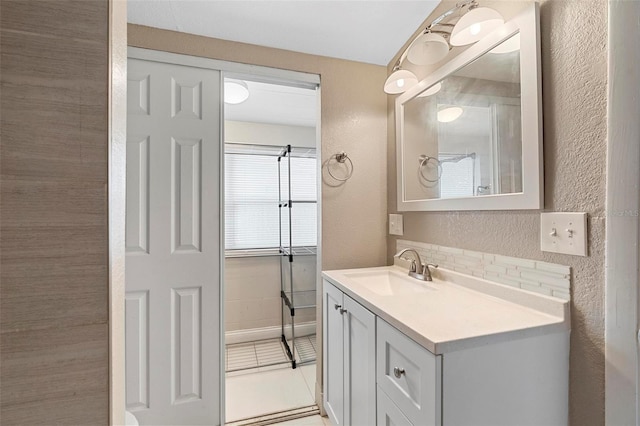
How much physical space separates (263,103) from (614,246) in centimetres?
222

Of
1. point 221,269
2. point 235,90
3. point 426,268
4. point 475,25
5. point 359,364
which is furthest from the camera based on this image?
point 235,90

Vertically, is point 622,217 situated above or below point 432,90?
below

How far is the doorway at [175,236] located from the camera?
147cm

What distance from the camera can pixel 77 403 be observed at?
40cm

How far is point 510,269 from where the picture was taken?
104 cm

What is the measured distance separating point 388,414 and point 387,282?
2.35 feet

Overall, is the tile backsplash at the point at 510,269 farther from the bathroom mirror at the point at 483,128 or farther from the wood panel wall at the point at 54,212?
the wood panel wall at the point at 54,212

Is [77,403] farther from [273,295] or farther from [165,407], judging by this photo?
[273,295]

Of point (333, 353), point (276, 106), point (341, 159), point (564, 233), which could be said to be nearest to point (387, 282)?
point (333, 353)

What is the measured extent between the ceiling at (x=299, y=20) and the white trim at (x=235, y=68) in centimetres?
13

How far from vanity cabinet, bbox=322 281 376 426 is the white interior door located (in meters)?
0.62

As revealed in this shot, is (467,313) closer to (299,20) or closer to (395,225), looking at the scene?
(395,225)

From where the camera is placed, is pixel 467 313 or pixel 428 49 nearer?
pixel 467 313

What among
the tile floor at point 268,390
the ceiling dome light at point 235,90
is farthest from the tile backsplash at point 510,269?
the ceiling dome light at point 235,90
